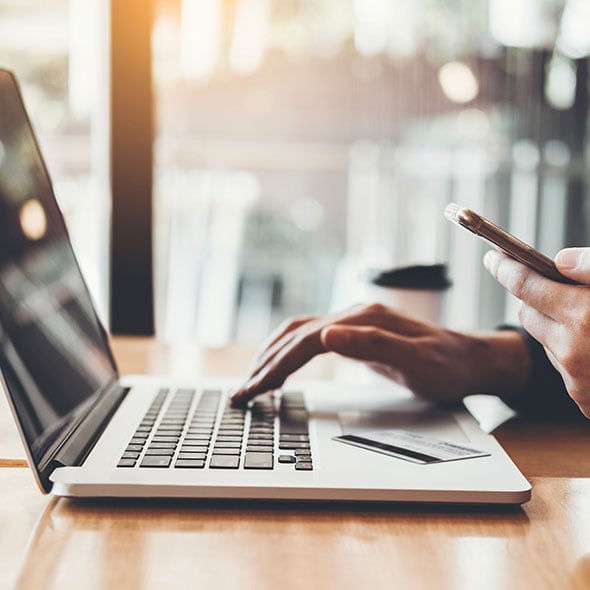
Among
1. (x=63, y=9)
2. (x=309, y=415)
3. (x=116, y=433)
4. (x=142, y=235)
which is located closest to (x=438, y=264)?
(x=309, y=415)

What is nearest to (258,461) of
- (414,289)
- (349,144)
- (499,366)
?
(499,366)

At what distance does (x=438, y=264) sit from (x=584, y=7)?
2562 millimetres

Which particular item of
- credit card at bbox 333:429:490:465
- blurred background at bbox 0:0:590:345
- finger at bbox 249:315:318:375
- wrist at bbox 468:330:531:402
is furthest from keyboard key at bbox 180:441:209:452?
blurred background at bbox 0:0:590:345

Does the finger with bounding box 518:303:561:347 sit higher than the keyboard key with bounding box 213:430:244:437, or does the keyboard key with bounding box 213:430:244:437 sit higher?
the finger with bounding box 518:303:561:347

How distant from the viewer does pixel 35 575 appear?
44 centimetres

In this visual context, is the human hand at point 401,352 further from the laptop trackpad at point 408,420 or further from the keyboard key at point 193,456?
the keyboard key at point 193,456

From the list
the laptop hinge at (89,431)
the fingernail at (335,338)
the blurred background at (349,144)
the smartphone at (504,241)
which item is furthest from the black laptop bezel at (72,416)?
the blurred background at (349,144)

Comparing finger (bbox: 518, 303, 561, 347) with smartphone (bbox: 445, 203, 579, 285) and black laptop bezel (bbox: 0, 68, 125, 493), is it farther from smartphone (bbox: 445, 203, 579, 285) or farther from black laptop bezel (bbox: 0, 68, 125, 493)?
black laptop bezel (bbox: 0, 68, 125, 493)

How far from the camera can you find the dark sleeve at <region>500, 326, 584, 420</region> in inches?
33.2

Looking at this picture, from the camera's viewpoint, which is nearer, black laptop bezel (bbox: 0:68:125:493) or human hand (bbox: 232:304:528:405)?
black laptop bezel (bbox: 0:68:125:493)

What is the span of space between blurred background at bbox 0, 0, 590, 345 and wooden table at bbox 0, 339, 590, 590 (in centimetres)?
261

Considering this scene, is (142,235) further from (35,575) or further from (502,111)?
(502,111)

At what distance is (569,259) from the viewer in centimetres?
Answer: 60

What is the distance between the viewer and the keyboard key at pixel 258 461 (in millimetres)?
568
